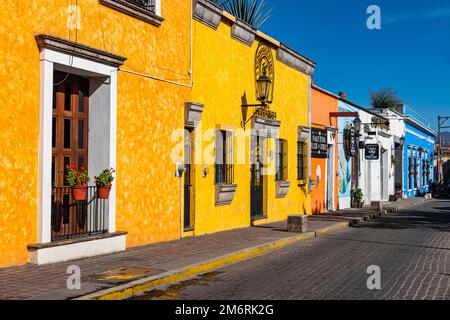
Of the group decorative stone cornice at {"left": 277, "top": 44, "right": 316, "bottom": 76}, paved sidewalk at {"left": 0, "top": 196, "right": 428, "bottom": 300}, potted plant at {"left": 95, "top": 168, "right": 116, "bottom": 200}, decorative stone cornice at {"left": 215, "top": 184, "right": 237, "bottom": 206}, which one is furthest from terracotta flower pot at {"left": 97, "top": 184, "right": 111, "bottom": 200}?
decorative stone cornice at {"left": 277, "top": 44, "right": 316, "bottom": 76}

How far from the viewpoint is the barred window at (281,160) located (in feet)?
60.4

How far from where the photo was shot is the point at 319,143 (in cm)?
2219

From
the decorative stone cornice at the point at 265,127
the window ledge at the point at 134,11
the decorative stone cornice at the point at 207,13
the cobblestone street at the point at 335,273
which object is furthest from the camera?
the decorative stone cornice at the point at 265,127

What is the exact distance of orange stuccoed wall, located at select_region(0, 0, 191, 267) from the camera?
827cm

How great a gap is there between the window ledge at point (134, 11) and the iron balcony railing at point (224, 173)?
4279mm

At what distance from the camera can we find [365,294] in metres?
7.23

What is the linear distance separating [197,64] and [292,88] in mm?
6946

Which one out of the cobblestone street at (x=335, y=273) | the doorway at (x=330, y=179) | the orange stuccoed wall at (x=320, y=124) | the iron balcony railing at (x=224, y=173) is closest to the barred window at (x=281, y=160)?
the orange stuccoed wall at (x=320, y=124)

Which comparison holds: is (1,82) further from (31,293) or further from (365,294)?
(365,294)

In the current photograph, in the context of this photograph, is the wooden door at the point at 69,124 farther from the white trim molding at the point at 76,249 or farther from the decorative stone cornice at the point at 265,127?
the decorative stone cornice at the point at 265,127

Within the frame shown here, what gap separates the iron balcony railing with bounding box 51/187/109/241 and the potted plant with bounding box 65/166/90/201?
291 millimetres

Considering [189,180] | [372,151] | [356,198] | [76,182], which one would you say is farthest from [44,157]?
[372,151]

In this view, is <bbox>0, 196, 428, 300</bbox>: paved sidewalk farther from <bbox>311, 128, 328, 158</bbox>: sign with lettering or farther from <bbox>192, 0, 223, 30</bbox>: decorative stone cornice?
<bbox>311, 128, 328, 158</bbox>: sign with lettering

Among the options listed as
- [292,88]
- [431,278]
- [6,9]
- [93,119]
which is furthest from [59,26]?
[292,88]
